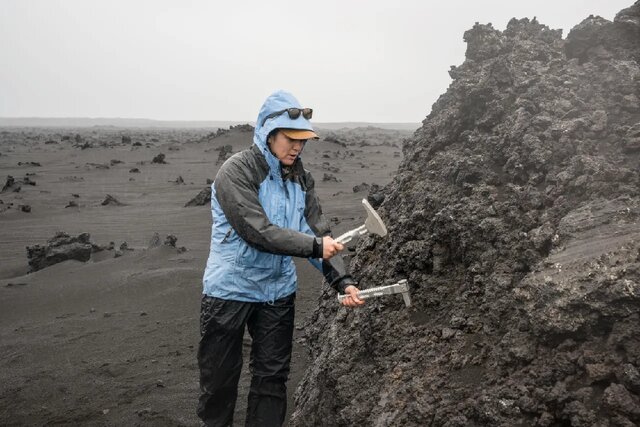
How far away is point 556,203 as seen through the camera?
2455 mm

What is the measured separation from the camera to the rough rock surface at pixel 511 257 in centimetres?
192

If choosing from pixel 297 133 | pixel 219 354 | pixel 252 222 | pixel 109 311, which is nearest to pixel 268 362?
pixel 219 354

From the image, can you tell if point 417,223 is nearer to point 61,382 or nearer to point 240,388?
point 240,388

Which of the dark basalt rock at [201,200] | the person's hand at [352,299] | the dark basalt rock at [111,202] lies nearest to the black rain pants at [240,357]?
the person's hand at [352,299]

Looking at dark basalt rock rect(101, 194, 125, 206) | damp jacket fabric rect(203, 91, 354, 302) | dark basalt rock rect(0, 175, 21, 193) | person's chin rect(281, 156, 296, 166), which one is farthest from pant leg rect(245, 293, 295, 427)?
dark basalt rock rect(0, 175, 21, 193)

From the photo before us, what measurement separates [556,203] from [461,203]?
19.3 inches

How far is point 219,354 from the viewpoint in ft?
8.57

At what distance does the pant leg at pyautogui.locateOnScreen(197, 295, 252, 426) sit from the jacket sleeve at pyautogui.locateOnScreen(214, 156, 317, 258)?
41cm

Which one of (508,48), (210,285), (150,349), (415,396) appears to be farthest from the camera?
(150,349)

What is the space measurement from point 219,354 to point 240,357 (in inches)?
5.2

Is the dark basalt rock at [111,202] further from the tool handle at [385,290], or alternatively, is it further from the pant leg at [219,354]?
the tool handle at [385,290]

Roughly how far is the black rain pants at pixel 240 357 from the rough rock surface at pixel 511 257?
327mm

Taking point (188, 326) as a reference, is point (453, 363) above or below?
above

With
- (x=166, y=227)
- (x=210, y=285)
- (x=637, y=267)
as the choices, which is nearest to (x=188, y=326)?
(x=210, y=285)
